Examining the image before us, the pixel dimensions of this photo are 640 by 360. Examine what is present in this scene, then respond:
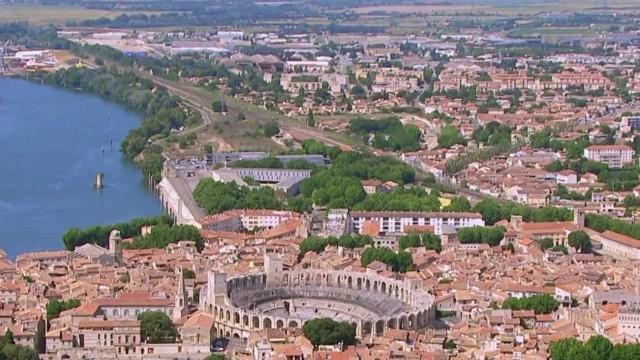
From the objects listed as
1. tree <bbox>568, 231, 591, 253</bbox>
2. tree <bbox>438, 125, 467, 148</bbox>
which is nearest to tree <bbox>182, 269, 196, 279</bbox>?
tree <bbox>568, 231, 591, 253</bbox>

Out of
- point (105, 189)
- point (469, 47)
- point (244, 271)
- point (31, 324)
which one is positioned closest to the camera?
point (31, 324)

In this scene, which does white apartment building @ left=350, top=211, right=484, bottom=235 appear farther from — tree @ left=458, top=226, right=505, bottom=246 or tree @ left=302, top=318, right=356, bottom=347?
tree @ left=302, top=318, right=356, bottom=347

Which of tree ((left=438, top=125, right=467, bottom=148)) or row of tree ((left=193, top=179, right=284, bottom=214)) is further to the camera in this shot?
tree ((left=438, top=125, right=467, bottom=148))

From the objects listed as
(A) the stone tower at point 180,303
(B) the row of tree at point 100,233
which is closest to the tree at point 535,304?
(A) the stone tower at point 180,303

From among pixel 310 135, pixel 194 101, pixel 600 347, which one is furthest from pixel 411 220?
pixel 194 101

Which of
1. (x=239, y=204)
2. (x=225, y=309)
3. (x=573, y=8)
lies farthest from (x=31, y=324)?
(x=573, y=8)

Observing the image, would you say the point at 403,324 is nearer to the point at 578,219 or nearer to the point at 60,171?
the point at 578,219

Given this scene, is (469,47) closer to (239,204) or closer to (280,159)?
(280,159)
